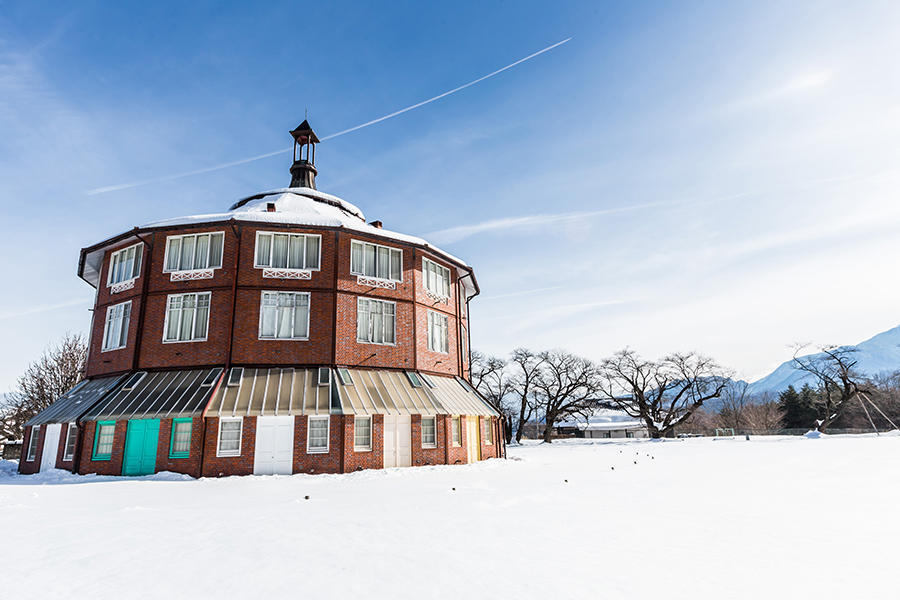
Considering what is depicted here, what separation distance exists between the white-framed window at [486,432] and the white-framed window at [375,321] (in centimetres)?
708

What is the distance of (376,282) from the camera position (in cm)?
2308

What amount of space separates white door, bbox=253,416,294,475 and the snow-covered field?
10.0 ft

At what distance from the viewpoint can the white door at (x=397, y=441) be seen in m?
20.8

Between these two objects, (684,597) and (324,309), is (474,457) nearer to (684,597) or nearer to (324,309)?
(324,309)

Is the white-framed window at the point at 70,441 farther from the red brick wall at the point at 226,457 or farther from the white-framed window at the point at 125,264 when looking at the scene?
the white-framed window at the point at 125,264

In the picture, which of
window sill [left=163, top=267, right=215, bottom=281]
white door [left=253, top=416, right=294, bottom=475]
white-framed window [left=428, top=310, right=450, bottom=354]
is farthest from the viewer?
white-framed window [left=428, top=310, right=450, bottom=354]

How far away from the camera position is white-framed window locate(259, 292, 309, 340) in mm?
21203

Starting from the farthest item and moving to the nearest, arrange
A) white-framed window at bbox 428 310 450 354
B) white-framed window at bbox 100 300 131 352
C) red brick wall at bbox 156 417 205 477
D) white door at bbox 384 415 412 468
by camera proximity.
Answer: white-framed window at bbox 428 310 450 354 → white-framed window at bbox 100 300 131 352 → white door at bbox 384 415 412 468 → red brick wall at bbox 156 417 205 477

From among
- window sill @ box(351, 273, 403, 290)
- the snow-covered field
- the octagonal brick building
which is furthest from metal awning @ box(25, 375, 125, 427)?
window sill @ box(351, 273, 403, 290)

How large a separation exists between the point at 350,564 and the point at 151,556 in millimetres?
Answer: 3258

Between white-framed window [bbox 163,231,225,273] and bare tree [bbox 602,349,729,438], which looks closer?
white-framed window [bbox 163,231,225,273]

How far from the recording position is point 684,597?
5875 mm

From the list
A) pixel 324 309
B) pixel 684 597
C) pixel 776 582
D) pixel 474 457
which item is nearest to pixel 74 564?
pixel 684 597

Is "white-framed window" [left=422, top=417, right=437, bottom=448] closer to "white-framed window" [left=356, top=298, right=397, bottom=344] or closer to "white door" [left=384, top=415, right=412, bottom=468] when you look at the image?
"white door" [left=384, top=415, right=412, bottom=468]
